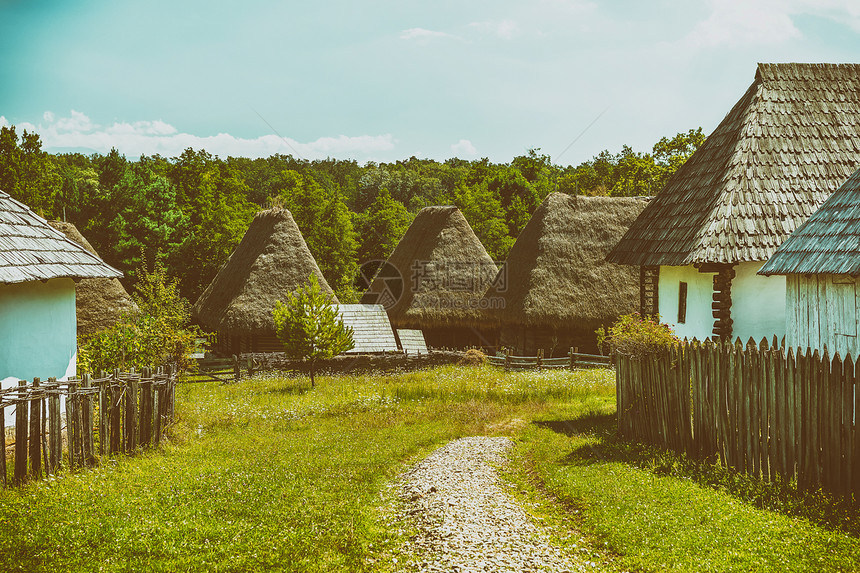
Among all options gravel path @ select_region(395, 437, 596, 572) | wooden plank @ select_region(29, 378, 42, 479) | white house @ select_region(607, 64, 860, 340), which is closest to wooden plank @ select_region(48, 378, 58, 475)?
wooden plank @ select_region(29, 378, 42, 479)

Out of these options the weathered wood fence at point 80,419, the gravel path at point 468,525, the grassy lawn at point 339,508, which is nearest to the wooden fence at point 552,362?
the grassy lawn at point 339,508

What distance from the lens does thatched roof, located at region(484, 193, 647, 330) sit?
23.3 metres

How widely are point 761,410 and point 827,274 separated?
12.8ft

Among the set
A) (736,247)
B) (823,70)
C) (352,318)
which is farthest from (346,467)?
(352,318)

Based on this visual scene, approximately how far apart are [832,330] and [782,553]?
570cm

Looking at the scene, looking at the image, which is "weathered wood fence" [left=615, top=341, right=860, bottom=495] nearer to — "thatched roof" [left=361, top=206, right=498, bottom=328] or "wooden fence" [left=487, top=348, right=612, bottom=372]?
"wooden fence" [left=487, top=348, right=612, bottom=372]

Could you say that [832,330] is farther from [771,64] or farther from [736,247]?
[771,64]

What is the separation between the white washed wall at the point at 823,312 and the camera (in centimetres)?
976

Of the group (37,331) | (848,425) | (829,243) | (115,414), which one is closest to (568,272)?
(829,243)

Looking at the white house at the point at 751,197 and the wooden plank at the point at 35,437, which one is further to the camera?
the white house at the point at 751,197

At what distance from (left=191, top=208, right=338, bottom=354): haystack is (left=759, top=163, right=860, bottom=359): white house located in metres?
16.9

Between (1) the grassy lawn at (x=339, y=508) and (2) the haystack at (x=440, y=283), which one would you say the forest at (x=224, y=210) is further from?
(1) the grassy lawn at (x=339, y=508)

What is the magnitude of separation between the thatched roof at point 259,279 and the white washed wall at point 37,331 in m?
12.6

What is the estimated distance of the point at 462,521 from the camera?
6.78 metres
